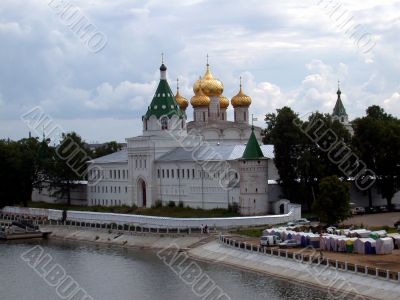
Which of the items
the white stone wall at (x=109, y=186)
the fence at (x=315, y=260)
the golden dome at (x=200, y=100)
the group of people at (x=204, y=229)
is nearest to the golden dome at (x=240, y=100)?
the golden dome at (x=200, y=100)

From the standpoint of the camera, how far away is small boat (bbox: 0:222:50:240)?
60938mm

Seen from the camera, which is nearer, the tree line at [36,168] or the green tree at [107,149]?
the tree line at [36,168]

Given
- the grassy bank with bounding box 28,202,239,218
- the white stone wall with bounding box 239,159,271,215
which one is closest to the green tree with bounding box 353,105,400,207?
the white stone wall with bounding box 239,159,271,215

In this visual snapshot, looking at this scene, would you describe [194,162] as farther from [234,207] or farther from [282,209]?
[282,209]

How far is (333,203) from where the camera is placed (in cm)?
4859

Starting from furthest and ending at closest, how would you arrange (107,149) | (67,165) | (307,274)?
(107,149), (67,165), (307,274)

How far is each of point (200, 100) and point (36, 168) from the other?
645 inches

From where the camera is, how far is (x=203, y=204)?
204 feet

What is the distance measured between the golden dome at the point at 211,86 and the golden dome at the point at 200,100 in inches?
24.6

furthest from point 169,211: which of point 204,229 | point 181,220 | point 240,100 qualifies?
point 240,100

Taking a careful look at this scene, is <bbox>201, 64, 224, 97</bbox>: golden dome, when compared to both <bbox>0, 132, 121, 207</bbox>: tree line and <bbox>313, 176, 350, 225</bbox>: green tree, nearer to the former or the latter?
<bbox>0, 132, 121, 207</bbox>: tree line

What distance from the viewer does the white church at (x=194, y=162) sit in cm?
5794

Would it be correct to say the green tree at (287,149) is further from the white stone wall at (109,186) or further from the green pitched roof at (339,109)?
the green pitched roof at (339,109)

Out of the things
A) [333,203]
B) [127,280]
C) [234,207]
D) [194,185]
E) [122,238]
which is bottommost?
[127,280]
